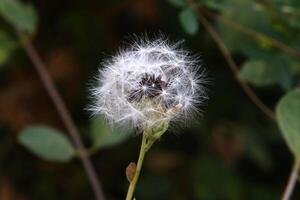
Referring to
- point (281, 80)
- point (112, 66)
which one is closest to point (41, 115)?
point (281, 80)

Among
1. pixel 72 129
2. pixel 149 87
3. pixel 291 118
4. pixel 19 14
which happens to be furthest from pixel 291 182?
pixel 19 14

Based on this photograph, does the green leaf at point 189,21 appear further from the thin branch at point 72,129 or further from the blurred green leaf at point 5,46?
the blurred green leaf at point 5,46

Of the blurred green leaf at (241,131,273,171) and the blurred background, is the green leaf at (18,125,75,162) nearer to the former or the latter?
the blurred background

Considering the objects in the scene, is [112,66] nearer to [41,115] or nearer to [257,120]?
[257,120]

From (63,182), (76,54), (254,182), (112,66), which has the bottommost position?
(254,182)

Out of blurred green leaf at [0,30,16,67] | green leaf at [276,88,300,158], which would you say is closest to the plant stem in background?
green leaf at [276,88,300,158]

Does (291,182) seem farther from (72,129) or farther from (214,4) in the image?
(72,129)

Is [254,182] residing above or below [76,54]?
below
